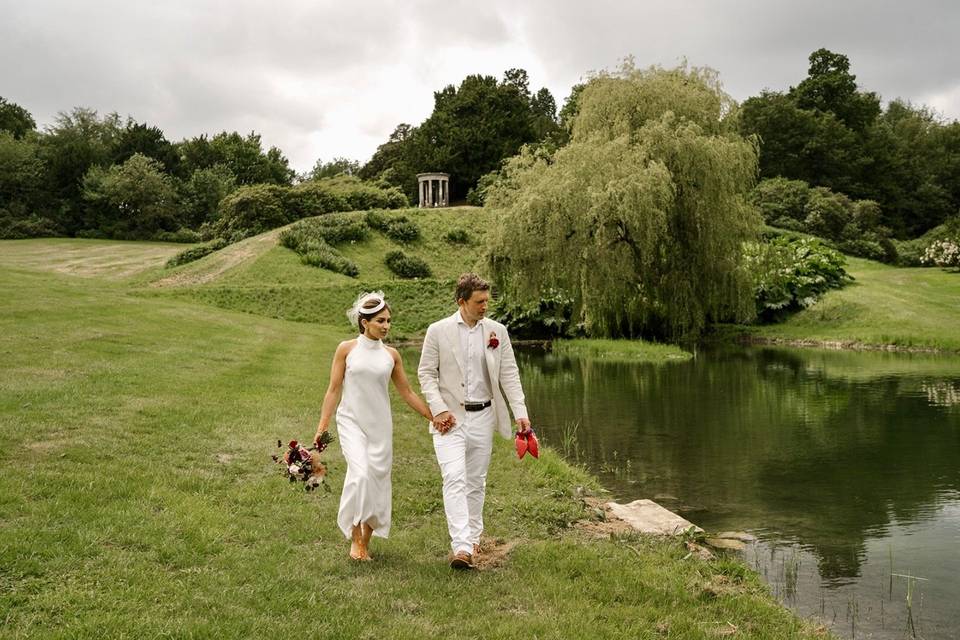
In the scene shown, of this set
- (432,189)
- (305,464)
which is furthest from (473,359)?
(432,189)

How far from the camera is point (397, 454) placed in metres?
10.8

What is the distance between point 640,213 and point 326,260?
70.3 ft

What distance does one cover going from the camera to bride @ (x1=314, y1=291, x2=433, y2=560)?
6316 millimetres

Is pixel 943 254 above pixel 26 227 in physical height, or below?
below

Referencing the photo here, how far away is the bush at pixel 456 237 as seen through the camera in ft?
168

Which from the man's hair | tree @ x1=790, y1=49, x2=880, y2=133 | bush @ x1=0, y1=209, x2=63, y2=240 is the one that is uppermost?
tree @ x1=790, y1=49, x2=880, y2=133

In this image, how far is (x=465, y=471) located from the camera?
6.59 meters

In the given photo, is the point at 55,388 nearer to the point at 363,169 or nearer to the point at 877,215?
the point at 877,215

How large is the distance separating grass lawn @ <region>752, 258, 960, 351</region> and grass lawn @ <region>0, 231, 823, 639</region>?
24171 millimetres

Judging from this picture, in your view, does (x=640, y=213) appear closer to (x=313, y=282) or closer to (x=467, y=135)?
(x=313, y=282)

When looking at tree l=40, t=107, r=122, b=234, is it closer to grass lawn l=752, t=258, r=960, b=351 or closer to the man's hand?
grass lawn l=752, t=258, r=960, b=351

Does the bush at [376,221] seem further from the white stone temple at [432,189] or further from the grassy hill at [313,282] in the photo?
the white stone temple at [432,189]

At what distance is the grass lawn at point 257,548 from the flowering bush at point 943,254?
42.8 metres

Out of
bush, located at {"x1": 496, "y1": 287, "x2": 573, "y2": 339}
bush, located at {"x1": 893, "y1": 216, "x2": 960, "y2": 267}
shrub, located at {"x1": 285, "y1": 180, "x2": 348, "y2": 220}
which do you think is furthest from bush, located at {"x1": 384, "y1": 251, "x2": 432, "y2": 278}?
bush, located at {"x1": 893, "y1": 216, "x2": 960, "y2": 267}
